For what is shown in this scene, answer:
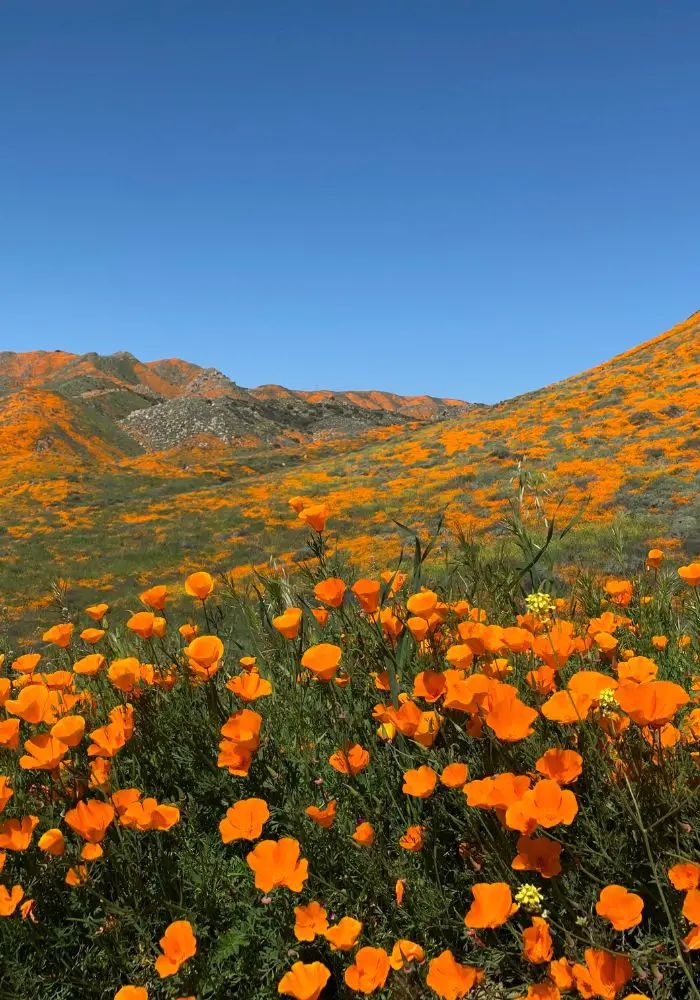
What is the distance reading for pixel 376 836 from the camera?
5.00 ft

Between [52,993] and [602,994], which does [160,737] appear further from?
[602,994]

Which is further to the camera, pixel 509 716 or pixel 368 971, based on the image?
pixel 509 716

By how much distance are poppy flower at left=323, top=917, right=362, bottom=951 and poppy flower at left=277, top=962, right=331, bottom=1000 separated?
51 mm

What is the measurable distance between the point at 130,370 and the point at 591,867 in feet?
317

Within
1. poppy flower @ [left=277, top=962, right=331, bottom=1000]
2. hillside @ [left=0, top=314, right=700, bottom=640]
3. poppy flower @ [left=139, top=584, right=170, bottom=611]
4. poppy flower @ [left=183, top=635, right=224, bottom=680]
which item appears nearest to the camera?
poppy flower @ [left=277, top=962, right=331, bottom=1000]

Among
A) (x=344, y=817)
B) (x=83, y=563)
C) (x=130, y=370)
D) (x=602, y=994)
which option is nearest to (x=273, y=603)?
(x=344, y=817)

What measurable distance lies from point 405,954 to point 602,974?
0.39 m

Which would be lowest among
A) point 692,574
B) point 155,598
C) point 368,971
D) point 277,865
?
point 368,971

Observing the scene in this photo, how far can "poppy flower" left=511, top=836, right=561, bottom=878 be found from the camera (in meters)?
1.20

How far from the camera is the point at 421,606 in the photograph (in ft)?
5.78

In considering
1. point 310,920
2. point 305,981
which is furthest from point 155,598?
point 305,981

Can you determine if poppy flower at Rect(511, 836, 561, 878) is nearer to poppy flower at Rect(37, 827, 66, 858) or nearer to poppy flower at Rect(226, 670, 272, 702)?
poppy flower at Rect(226, 670, 272, 702)

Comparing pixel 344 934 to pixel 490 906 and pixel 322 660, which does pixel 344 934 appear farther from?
pixel 322 660

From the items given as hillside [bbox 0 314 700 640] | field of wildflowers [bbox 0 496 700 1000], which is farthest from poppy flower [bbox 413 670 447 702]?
hillside [bbox 0 314 700 640]
